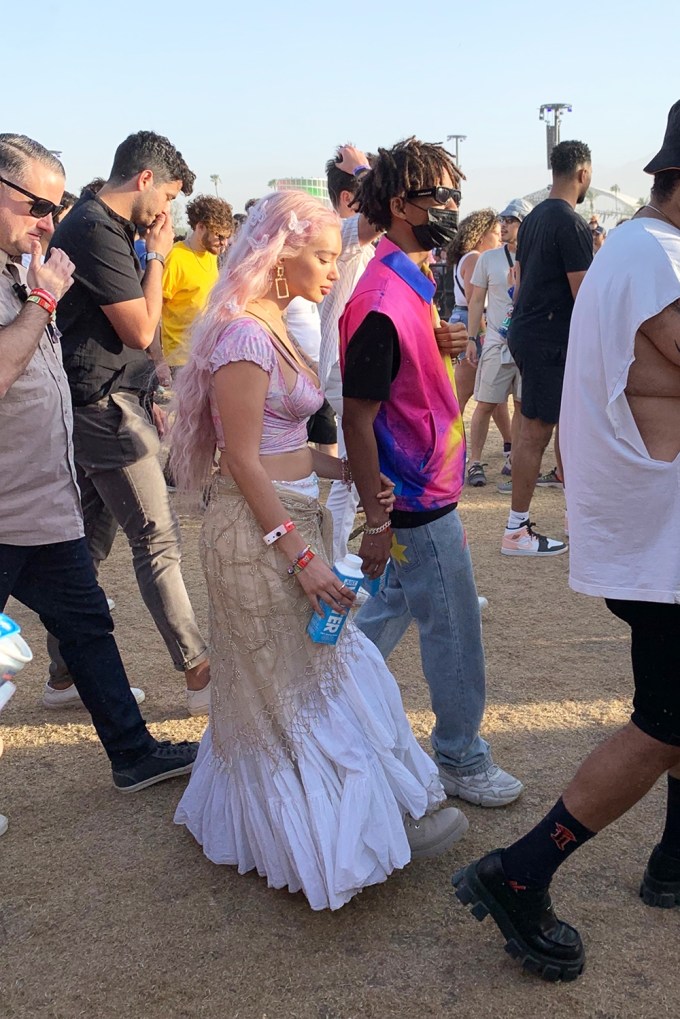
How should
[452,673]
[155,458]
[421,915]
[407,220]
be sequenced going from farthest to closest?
1. [155,458]
2. [452,673]
3. [407,220]
4. [421,915]

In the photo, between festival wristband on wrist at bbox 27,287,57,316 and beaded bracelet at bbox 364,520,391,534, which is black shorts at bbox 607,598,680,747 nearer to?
beaded bracelet at bbox 364,520,391,534

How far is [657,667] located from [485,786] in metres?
1.07

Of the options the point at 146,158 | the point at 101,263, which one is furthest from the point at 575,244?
the point at 101,263

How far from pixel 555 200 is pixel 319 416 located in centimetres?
178

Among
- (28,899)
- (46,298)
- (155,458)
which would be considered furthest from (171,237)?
(28,899)

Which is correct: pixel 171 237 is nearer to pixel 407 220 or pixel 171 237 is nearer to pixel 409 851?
pixel 407 220

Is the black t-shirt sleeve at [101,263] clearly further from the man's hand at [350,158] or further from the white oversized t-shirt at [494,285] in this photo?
the white oversized t-shirt at [494,285]

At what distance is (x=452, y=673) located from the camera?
2.91 meters

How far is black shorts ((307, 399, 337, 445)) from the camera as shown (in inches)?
214

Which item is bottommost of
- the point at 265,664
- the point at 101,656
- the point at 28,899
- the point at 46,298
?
the point at 28,899

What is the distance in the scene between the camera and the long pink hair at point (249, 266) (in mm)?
2498

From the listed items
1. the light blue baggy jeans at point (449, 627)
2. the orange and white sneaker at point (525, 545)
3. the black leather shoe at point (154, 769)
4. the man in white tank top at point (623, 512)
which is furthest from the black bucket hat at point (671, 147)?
the orange and white sneaker at point (525, 545)

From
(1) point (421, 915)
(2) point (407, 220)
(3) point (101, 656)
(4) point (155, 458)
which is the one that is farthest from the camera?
(4) point (155, 458)

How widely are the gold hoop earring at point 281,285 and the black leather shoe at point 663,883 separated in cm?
183
